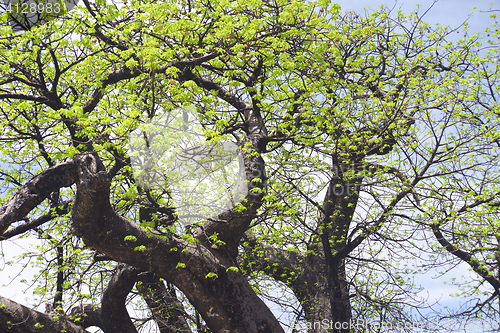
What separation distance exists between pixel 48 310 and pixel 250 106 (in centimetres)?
612

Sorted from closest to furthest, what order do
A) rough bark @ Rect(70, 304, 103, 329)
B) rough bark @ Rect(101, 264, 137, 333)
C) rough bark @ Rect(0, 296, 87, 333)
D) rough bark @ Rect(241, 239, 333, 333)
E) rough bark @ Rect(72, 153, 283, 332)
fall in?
rough bark @ Rect(72, 153, 283, 332)
rough bark @ Rect(0, 296, 87, 333)
rough bark @ Rect(101, 264, 137, 333)
rough bark @ Rect(70, 304, 103, 329)
rough bark @ Rect(241, 239, 333, 333)

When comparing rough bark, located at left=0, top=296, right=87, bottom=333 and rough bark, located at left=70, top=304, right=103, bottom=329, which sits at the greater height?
rough bark, located at left=70, top=304, right=103, bottom=329

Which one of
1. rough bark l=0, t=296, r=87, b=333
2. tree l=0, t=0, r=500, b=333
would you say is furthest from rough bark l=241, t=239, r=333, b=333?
rough bark l=0, t=296, r=87, b=333

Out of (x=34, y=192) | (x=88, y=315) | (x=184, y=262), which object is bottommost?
(x=88, y=315)

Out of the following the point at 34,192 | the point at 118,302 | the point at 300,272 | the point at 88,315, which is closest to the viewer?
the point at 34,192

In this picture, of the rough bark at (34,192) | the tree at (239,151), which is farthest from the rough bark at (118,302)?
the rough bark at (34,192)

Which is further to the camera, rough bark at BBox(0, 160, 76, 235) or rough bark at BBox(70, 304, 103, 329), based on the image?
rough bark at BBox(70, 304, 103, 329)

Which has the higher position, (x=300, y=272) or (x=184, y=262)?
(x=300, y=272)

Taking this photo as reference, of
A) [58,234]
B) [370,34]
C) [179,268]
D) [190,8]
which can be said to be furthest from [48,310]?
[370,34]

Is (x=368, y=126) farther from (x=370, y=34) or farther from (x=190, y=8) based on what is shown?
(x=190, y=8)

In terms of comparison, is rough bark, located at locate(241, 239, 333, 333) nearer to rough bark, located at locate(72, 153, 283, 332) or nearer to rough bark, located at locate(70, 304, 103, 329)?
rough bark, located at locate(72, 153, 283, 332)

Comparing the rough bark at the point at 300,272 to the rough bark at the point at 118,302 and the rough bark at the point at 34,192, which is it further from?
the rough bark at the point at 34,192

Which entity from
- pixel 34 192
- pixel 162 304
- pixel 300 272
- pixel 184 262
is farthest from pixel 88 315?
pixel 300 272

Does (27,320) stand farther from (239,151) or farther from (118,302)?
(239,151)
